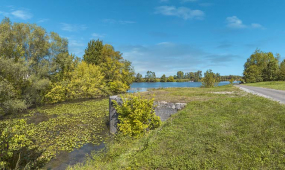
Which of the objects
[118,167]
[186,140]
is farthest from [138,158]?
[186,140]

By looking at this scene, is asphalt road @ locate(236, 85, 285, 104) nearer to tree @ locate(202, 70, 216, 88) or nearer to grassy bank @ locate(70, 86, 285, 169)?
grassy bank @ locate(70, 86, 285, 169)

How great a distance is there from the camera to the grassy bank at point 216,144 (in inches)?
168

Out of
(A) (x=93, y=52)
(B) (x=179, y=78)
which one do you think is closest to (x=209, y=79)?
(A) (x=93, y=52)

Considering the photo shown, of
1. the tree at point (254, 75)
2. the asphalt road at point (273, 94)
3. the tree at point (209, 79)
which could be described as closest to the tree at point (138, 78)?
the tree at point (254, 75)

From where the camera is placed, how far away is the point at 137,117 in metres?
8.20

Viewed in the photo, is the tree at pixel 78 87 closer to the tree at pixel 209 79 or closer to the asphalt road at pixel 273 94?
the tree at pixel 209 79

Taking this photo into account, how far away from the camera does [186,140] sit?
217 inches

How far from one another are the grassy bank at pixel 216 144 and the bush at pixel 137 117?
821 millimetres

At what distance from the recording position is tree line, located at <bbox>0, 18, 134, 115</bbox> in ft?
49.8

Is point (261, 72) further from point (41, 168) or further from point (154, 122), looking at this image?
point (41, 168)

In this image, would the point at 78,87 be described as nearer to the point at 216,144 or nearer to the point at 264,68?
the point at 216,144

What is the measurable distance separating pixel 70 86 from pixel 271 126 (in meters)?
24.5

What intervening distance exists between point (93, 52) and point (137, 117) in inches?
1422

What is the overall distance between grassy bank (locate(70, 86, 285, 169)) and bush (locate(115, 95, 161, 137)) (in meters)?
0.82
